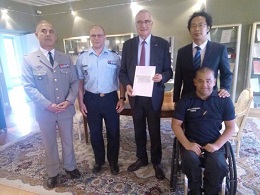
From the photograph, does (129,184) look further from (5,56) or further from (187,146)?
(5,56)

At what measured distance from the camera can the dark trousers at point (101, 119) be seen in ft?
6.30

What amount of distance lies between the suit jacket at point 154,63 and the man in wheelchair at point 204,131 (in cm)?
27

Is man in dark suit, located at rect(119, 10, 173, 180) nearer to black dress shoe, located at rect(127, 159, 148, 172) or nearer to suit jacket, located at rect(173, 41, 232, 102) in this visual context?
suit jacket, located at rect(173, 41, 232, 102)

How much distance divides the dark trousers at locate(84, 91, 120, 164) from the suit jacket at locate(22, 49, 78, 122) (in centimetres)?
19

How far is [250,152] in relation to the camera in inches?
96.9

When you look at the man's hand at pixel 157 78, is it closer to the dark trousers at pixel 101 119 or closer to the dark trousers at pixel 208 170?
the dark trousers at pixel 101 119

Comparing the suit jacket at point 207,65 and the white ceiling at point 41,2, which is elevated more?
the white ceiling at point 41,2

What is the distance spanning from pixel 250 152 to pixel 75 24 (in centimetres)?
480

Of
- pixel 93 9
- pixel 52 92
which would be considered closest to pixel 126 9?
pixel 93 9

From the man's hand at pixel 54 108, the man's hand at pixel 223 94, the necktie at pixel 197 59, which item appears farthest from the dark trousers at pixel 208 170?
the man's hand at pixel 54 108

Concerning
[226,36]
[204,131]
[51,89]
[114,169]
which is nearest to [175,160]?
[204,131]

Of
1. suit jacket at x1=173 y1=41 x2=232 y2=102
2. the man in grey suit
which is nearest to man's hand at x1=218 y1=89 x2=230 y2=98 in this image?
suit jacket at x1=173 y1=41 x2=232 y2=102

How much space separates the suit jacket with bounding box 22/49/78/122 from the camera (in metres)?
1.74

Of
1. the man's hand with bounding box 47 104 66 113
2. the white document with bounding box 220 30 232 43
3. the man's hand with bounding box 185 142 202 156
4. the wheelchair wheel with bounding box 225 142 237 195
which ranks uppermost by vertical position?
the white document with bounding box 220 30 232 43
